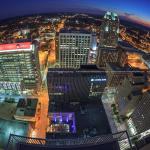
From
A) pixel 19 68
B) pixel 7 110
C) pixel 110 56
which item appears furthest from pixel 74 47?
pixel 7 110

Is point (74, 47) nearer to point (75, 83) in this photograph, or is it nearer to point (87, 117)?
point (75, 83)

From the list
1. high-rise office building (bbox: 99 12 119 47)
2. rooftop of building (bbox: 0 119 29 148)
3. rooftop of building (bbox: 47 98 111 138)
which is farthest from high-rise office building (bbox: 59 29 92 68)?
rooftop of building (bbox: 0 119 29 148)

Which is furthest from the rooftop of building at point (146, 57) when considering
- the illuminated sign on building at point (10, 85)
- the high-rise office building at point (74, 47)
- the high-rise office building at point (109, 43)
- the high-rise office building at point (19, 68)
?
the illuminated sign on building at point (10, 85)

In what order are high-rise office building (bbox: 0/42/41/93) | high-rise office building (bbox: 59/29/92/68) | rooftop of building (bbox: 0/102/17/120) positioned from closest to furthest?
rooftop of building (bbox: 0/102/17/120)
high-rise office building (bbox: 0/42/41/93)
high-rise office building (bbox: 59/29/92/68)

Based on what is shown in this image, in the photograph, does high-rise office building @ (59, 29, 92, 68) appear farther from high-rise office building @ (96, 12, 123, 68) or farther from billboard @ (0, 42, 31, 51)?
billboard @ (0, 42, 31, 51)

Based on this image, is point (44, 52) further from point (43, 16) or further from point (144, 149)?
point (144, 149)

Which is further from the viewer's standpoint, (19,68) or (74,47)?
(74,47)
